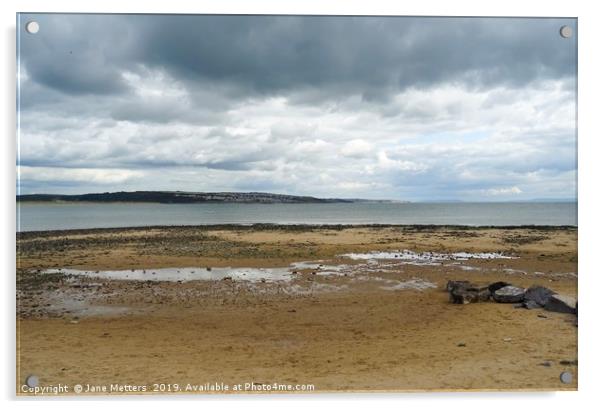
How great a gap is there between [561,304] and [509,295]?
0.82 m

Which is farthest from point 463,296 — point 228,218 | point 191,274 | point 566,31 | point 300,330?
point 228,218

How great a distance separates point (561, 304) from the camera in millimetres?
5949

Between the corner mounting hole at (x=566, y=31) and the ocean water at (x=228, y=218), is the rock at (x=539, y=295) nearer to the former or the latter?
the corner mounting hole at (x=566, y=31)

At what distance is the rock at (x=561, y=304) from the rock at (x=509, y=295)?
18.8 inches

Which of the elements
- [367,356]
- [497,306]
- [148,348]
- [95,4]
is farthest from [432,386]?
[95,4]

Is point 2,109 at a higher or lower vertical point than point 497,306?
higher

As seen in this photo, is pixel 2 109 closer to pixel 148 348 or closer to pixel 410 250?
pixel 148 348

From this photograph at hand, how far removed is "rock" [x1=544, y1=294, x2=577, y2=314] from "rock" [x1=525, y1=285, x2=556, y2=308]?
0.09 m

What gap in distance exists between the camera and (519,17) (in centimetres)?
530

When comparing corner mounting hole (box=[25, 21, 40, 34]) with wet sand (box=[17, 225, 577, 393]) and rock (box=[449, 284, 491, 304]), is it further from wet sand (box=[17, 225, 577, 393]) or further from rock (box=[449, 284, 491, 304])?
rock (box=[449, 284, 491, 304])

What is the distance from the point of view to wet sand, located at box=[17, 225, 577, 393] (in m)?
4.86

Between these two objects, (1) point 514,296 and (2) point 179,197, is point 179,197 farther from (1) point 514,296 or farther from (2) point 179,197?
(1) point 514,296

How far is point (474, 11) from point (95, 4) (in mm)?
4837

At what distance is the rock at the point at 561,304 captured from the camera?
A: 19.1 feet
